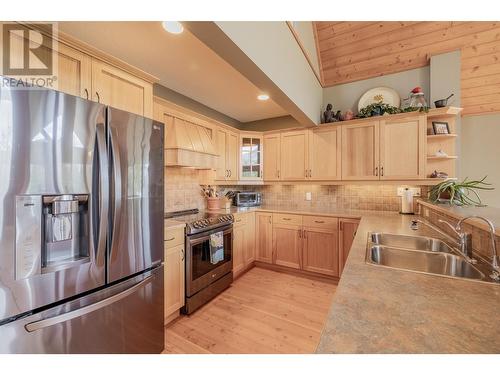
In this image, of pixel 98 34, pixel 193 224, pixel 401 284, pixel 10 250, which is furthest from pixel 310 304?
pixel 98 34

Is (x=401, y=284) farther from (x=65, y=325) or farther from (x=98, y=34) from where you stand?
(x=98, y=34)

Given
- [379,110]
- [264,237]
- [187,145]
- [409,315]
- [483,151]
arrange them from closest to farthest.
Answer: [409,315]
[187,145]
[379,110]
[483,151]
[264,237]

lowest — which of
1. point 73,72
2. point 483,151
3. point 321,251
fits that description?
point 321,251

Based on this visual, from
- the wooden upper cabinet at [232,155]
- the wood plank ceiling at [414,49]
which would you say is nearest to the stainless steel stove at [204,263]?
the wooden upper cabinet at [232,155]

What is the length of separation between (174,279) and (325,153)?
2.59 meters

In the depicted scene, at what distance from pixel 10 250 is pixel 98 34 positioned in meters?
1.66

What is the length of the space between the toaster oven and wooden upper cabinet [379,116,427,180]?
1902 millimetres

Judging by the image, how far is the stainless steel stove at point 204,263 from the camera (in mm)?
2178

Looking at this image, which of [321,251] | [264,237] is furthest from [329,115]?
[264,237]

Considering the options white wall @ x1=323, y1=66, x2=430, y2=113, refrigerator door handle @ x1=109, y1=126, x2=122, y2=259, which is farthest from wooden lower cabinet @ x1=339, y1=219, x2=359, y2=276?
→ refrigerator door handle @ x1=109, y1=126, x2=122, y2=259

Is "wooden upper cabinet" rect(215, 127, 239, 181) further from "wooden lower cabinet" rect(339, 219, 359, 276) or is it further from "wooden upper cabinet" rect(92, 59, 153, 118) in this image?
"wooden lower cabinet" rect(339, 219, 359, 276)

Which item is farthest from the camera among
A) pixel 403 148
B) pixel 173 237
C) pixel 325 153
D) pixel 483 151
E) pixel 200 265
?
pixel 325 153

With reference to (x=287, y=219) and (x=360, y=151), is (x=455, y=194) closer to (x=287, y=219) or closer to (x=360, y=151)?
(x=360, y=151)

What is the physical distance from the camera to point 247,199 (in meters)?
3.71
